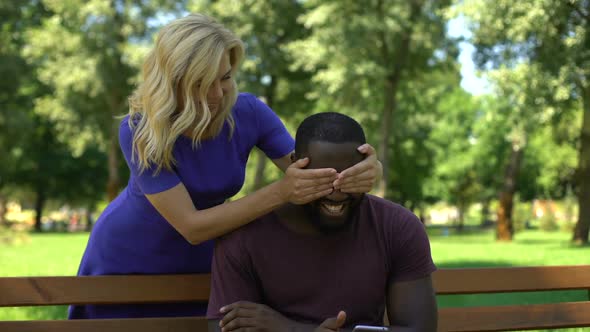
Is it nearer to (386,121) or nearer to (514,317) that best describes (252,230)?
(514,317)

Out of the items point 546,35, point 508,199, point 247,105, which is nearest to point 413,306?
point 247,105

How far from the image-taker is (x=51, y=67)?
3616cm

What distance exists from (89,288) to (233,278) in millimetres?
885

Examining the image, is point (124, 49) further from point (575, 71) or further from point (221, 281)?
point (221, 281)

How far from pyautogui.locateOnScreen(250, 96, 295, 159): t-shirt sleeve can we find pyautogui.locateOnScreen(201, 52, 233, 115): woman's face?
0.39 m

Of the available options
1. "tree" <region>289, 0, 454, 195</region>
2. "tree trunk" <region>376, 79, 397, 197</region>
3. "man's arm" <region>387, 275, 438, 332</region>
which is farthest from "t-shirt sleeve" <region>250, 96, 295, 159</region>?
"tree trunk" <region>376, 79, 397, 197</region>

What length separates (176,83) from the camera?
3049 mm

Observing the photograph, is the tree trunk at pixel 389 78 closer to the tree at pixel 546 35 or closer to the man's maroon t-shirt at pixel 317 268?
the tree at pixel 546 35

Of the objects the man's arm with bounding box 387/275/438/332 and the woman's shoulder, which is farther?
the woman's shoulder

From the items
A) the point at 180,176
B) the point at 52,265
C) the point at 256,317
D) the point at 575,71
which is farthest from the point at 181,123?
the point at 575,71

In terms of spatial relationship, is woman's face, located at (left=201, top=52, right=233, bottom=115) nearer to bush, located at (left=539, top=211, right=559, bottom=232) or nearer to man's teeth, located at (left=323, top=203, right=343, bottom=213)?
man's teeth, located at (left=323, top=203, right=343, bottom=213)

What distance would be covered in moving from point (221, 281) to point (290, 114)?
102 feet

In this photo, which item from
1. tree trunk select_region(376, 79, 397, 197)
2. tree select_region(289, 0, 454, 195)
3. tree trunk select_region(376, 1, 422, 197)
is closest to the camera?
tree select_region(289, 0, 454, 195)

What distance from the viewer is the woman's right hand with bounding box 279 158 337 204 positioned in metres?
2.71
